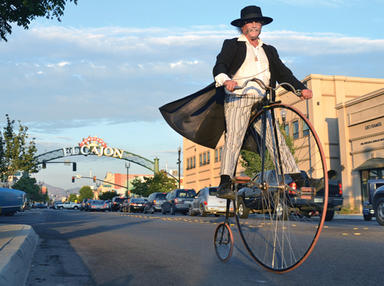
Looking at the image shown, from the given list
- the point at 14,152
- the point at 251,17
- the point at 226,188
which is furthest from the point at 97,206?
the point at 251,17

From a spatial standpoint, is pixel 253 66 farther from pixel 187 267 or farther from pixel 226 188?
pixel 187 267

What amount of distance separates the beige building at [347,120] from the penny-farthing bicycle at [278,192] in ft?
86.5

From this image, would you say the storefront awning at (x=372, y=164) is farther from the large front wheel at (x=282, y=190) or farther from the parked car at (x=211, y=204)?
the large front wheel at (x=282, y=190)

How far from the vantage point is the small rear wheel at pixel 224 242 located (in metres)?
5.30

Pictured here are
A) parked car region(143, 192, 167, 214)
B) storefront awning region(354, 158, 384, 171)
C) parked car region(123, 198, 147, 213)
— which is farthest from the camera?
parked car region(123, 198, 147, 213)

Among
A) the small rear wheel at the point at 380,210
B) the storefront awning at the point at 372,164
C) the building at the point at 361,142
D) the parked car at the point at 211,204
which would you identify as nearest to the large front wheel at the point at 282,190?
the small rear wheel at the point at 380,210

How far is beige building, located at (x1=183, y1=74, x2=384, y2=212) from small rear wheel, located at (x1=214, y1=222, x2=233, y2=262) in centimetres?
2585

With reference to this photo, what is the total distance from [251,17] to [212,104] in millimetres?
1043

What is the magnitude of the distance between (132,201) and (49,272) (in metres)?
40.4

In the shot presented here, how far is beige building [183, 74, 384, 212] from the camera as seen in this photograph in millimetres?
32469

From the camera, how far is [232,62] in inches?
204

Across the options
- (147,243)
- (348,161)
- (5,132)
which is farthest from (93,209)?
(147,243)

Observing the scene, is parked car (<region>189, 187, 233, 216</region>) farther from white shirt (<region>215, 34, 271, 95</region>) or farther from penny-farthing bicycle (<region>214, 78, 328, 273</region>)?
white shirt (<region>215, 34, 271, 95</region>)

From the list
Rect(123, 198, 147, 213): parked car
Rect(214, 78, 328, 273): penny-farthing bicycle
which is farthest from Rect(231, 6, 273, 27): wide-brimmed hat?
Rect(123, 198, 147, 213): parked car
